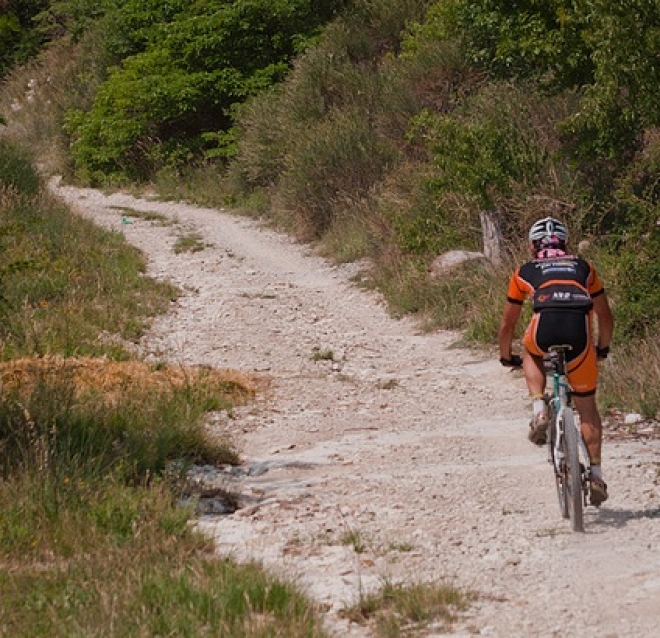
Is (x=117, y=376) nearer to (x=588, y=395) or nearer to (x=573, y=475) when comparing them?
(x=588, y=395)

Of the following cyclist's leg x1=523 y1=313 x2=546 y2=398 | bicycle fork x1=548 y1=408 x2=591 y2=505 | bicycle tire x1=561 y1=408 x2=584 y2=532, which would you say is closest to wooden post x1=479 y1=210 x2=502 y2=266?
cyclist's leg x1=523 y1=313 x2=546 y2=398

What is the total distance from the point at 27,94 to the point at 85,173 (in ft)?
30.6

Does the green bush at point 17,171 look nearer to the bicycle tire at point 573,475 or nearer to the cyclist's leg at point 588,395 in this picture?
the cyclist's leg at point 588,395

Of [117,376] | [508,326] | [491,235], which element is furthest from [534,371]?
[491,235]

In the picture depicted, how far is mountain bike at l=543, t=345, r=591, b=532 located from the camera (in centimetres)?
632

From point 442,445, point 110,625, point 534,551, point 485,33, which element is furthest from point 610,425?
point 485,33

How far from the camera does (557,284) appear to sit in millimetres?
6621

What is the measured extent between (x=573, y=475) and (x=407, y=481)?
65.7 inches

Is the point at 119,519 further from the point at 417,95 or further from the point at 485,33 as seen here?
the point at 417,95

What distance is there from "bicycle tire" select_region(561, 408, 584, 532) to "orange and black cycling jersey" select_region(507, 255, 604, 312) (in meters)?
0.58

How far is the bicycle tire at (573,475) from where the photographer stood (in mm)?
6289

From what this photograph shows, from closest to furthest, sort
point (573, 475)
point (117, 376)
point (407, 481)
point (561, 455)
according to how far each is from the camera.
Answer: point (573, 475) → point (561, 455) → point (407, 481) → point (117, 376)

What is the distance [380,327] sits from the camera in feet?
46.7

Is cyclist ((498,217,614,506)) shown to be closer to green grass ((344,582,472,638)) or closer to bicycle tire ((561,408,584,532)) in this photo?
bicycle tire ((561,408,584,532))
